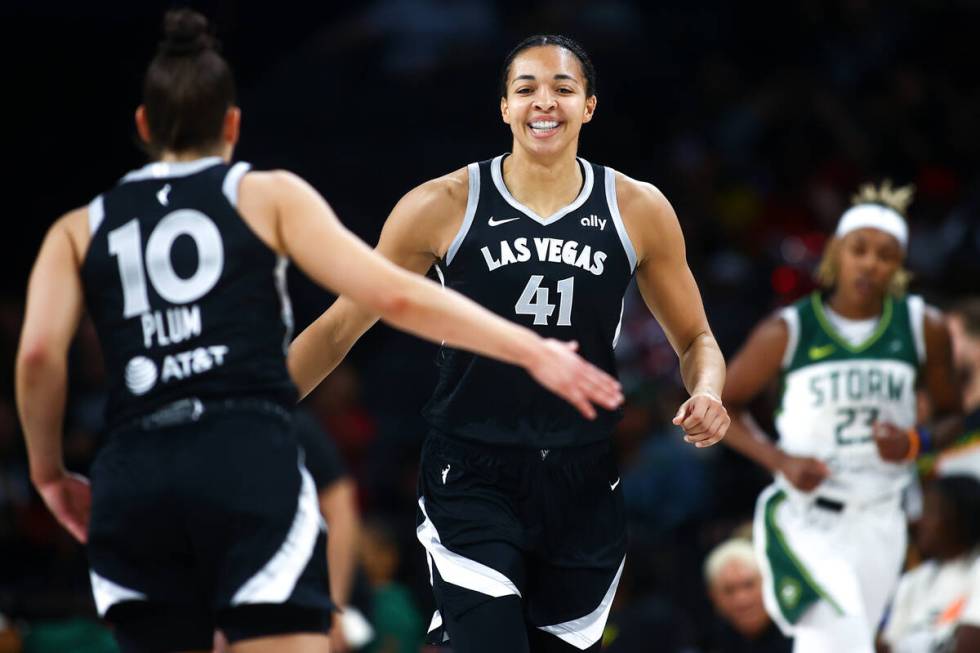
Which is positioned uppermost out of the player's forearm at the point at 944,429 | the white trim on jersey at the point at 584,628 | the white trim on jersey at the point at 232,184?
the white trim on jersey at the point at 232,184

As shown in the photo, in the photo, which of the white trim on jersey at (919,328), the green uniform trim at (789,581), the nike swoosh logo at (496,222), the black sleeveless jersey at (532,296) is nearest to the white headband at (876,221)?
the white trim on jersey at (919,328)

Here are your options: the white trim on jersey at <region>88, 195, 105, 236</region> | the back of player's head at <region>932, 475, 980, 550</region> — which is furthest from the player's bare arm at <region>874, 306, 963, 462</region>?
the white trim on jersey at <region>88, 195, 105, 236</region>

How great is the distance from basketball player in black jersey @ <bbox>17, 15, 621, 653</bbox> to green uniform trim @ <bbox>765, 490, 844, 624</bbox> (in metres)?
3.03

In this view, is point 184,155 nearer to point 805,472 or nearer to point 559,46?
point 559,46

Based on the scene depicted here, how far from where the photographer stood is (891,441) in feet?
20.8

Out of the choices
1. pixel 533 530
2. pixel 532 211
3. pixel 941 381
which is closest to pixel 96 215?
pixel 532 211

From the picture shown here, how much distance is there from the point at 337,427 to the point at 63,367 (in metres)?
6.97

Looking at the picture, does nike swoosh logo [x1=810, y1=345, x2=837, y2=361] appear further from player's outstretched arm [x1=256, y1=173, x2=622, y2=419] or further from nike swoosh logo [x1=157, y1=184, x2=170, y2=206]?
nike swoosh logo [x1=157, y1=184, x2=170, y2=206]

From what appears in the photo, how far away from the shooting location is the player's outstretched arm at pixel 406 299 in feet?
12.1

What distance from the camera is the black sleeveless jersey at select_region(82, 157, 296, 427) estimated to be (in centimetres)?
368

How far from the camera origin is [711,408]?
4512 mm

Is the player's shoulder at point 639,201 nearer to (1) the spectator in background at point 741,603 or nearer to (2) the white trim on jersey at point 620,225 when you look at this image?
(2) the white trim on jersey at point 620,225

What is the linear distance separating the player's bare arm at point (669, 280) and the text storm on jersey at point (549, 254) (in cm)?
18

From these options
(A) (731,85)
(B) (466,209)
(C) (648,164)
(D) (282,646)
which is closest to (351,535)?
(B) (466,209)
